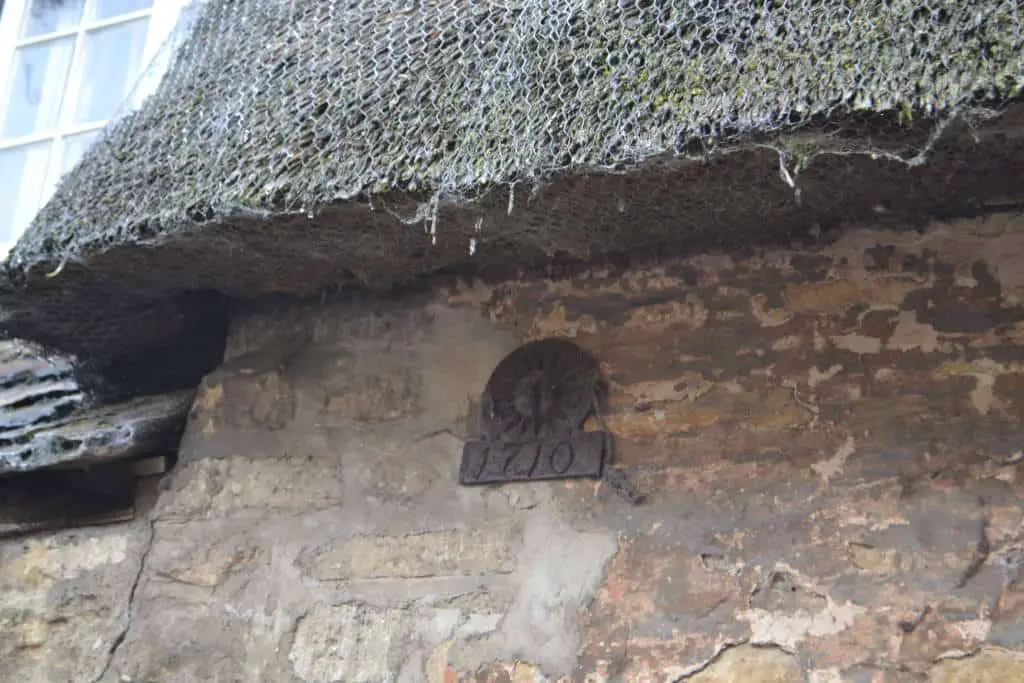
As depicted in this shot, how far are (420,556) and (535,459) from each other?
29 cm

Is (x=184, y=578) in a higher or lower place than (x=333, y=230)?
lower

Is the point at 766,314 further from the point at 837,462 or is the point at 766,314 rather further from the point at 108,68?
the point at 108,68

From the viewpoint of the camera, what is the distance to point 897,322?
2.31 m

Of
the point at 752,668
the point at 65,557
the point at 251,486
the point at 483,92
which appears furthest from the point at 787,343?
the point at 65,557

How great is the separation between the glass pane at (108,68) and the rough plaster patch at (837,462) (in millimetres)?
2365

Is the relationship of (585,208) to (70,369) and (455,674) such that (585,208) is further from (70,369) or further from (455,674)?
(70,369)

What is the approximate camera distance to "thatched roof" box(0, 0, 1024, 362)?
6.29 ft

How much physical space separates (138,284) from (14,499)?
57 cm

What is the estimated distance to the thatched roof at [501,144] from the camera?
6.29 feet

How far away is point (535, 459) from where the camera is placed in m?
2.48

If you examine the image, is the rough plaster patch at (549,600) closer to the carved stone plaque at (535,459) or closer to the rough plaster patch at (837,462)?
the carved stone plaque at (535,459)

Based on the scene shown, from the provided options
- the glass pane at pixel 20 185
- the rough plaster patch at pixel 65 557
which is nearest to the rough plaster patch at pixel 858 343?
the rough plaster patch at pixel 65 557

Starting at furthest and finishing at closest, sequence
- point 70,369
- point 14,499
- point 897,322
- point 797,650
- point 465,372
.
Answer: point 70,369 < point 14,499 < point 465,372 < point 897,322 < point 797,650

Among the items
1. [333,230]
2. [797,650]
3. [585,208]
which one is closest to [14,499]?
[333,230]
